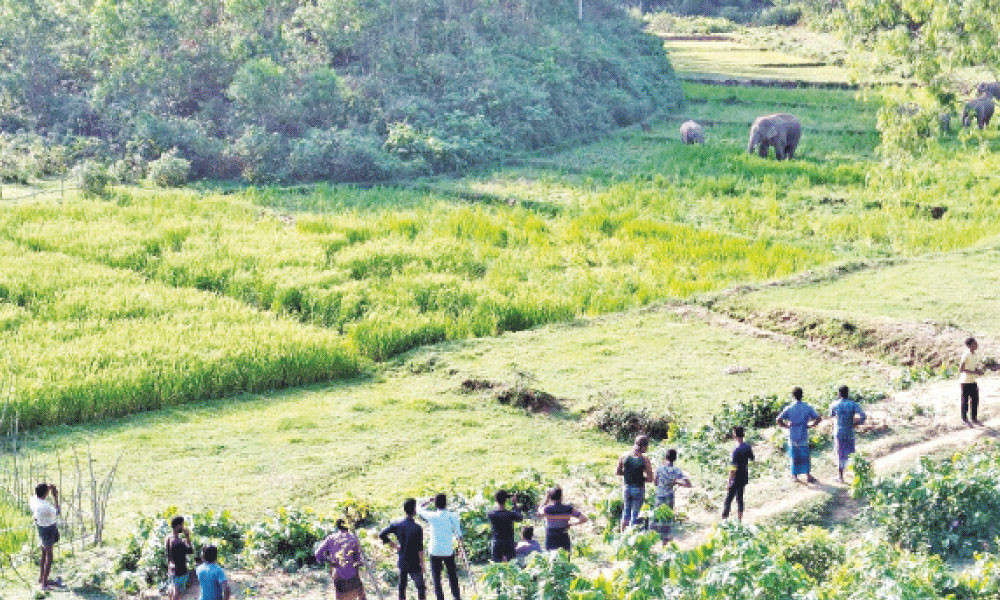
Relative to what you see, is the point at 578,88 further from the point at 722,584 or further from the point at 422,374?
the point at 722,584

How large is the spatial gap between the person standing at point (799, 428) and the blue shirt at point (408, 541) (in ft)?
14.0

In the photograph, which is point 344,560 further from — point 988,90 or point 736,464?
point 988,90

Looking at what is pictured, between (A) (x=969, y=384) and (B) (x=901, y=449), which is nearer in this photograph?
(B) (x=901, y=449)

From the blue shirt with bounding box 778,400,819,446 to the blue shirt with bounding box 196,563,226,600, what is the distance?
588 centimetres

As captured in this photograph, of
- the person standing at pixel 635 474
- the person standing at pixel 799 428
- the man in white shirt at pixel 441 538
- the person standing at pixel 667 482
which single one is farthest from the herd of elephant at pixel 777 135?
the man in white shirt at pixel 441 538

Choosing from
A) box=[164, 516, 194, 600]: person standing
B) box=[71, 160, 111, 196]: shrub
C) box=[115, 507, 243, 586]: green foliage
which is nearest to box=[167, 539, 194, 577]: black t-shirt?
box=[164, 516, 194, 600]: person standing

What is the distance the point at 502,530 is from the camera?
37.1 ft

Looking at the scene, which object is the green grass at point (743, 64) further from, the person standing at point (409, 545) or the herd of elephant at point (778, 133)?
the person standing at point (409, 545)

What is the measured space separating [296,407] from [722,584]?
916 centimetres

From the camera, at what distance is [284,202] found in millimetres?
28859

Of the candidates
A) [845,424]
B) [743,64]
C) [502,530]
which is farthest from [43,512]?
[743,64]

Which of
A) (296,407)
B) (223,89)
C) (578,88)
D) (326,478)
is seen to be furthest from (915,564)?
(578,88)

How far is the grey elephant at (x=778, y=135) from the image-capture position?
1292 inches

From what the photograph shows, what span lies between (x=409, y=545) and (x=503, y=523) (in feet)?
2.66
